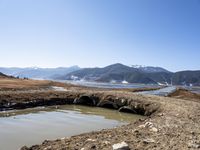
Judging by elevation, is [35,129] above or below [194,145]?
below

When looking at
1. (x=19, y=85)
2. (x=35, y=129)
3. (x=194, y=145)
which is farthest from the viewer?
(x=19, y=85)

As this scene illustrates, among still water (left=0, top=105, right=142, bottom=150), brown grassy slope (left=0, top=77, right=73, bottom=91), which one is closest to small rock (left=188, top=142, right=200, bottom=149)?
still water (left=0, top=105, right=142, bottom=150)

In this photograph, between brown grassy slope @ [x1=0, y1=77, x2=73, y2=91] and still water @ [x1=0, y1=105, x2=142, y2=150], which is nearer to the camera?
still water @ [x1=0, y1=105, x2=142, y2=150]

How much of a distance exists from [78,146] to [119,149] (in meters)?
1.97

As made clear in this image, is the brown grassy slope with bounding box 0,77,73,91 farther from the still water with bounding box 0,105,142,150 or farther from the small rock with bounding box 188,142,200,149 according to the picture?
the small rock with bounding box 188,142,200,149

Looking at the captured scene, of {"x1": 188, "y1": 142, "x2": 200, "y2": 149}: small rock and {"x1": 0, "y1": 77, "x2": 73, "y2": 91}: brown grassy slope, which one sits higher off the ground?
{"x1": 0, "y1": 77, "x2": 73, "y2": 91}: brown grassy slope

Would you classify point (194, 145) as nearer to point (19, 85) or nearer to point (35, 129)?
point (35, 129)

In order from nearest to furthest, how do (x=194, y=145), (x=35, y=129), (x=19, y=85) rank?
(x=194, y=145) < (x=35, y=129) < (x=19, y=85)

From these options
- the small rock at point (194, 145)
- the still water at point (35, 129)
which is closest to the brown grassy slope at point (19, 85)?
the still water at point (35, 129)

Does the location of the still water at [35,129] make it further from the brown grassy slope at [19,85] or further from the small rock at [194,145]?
the brown grassy slope at [19,85]

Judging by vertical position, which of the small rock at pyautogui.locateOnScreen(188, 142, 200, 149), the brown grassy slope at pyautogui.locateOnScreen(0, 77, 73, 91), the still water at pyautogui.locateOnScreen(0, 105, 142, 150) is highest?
the brown grassy slope at pyautogui.locateOnScreen(0, 77, 73, 91)

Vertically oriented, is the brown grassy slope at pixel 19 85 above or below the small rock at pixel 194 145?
above

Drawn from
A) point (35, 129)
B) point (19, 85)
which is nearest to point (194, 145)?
point (35, 129)

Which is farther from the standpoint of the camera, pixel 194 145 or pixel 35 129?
pixel 35 129
